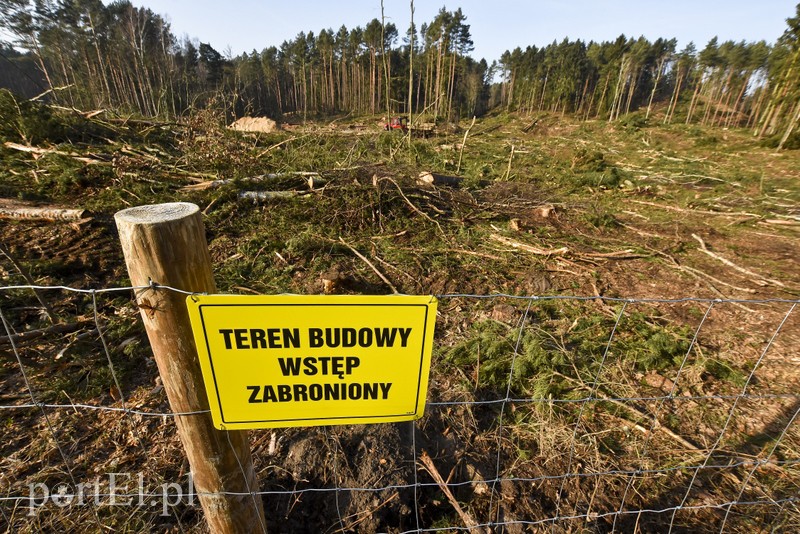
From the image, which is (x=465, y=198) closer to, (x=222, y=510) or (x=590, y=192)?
(x=590, y=192)

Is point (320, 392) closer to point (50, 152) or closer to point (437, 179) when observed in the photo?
point (437, 179)

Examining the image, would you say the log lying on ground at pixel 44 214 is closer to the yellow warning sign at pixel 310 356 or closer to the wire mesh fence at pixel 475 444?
the wire mesh fence at pixel 475 444

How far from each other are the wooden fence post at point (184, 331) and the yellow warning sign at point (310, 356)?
0.09 m

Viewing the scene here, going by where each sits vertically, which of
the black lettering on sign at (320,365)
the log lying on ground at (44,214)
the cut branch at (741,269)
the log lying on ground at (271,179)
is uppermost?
the black lettering on sign at (320,365)

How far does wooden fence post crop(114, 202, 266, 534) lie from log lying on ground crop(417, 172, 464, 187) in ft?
20.9

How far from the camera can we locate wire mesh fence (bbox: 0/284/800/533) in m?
2.18

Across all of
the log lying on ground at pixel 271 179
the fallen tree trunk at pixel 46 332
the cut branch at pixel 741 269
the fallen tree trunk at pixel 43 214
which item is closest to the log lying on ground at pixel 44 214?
the fallen tree trunk at pixel 43 214

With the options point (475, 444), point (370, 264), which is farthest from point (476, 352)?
point (370, 264)

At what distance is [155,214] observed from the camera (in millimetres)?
1206

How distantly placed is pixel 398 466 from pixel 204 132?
316 inches

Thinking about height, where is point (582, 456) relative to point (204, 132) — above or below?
below

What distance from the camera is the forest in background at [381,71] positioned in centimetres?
2681

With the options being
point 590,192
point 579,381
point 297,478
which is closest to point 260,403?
point 297,478

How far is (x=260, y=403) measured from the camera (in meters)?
1.36
